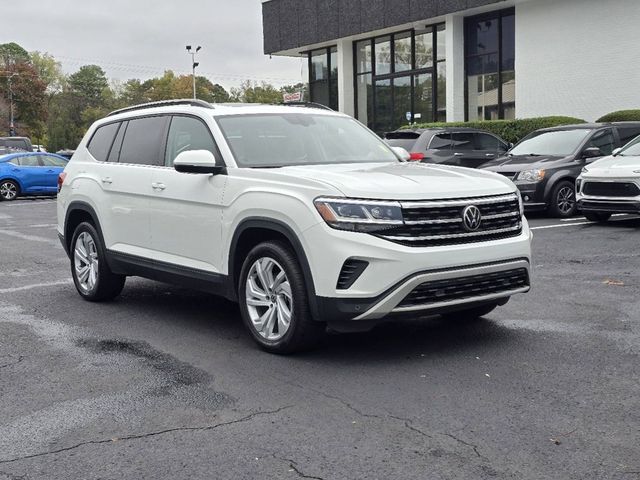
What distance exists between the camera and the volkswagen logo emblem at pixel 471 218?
5.62m

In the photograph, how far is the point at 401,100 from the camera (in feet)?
119

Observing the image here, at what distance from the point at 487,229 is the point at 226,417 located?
2314 mm

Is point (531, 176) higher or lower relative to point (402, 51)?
lower

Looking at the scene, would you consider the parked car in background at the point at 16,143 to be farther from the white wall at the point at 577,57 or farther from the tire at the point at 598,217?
the tire at the point at 598,217

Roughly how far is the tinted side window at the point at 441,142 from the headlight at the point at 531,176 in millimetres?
3211

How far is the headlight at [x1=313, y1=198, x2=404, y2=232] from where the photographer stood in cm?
538

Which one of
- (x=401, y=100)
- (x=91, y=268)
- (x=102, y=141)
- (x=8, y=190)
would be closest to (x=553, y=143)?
(x=102, y=141)

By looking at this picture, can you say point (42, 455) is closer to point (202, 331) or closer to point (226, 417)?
point (226, 417)

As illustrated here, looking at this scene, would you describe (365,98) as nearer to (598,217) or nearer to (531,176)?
(531,176)

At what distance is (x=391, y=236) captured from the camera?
5395mm

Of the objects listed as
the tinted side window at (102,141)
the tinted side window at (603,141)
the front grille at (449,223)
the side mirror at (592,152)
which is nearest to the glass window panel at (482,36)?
the tinted side window at (603,141)

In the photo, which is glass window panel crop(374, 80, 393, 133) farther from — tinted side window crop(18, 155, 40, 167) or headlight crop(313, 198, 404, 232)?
headlight crop(313, 198, 404, 232)

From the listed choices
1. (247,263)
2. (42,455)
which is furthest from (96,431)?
(247,263)

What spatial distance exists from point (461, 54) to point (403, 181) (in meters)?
27.8
